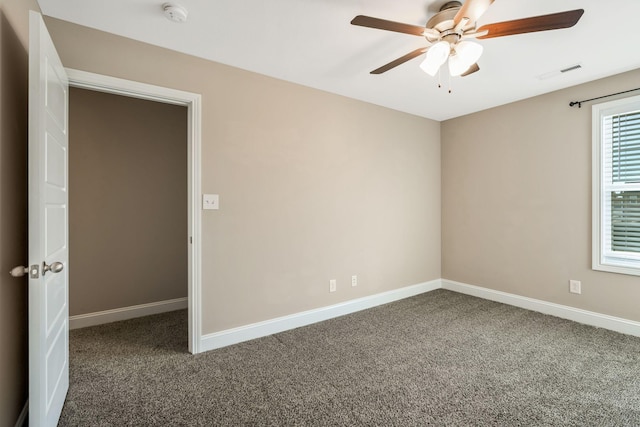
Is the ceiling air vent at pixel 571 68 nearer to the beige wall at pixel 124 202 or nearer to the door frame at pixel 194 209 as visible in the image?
the door frame at pixel 194 209

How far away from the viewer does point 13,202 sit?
1.55 m

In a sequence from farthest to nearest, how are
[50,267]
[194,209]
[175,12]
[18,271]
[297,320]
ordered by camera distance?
[297,320] → [194,209] → [175,12] → [50,267] → [18,271]

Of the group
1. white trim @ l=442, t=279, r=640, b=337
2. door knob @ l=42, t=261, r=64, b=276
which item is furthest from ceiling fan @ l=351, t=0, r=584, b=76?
white trim @ l=442, t=279, r=640, b=337

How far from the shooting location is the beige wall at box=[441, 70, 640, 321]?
3074 millimetres

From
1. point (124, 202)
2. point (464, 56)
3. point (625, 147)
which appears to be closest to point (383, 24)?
point (464, 56)

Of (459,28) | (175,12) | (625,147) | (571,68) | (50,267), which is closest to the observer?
(50,267)

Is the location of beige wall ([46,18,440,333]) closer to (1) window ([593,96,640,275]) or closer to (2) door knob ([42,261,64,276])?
(2) door knob ([42,261,64,276])

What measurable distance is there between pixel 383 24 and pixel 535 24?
2.62 ft

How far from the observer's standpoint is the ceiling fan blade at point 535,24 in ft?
4.97

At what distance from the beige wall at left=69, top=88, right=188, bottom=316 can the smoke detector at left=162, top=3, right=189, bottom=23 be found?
67.6 inches

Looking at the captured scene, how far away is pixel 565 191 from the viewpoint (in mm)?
3229

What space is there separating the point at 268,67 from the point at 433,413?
9.39ft

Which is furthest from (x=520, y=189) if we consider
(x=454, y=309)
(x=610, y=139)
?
(x=454, y=309)

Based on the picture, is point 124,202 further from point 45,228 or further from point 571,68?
point 571,68
